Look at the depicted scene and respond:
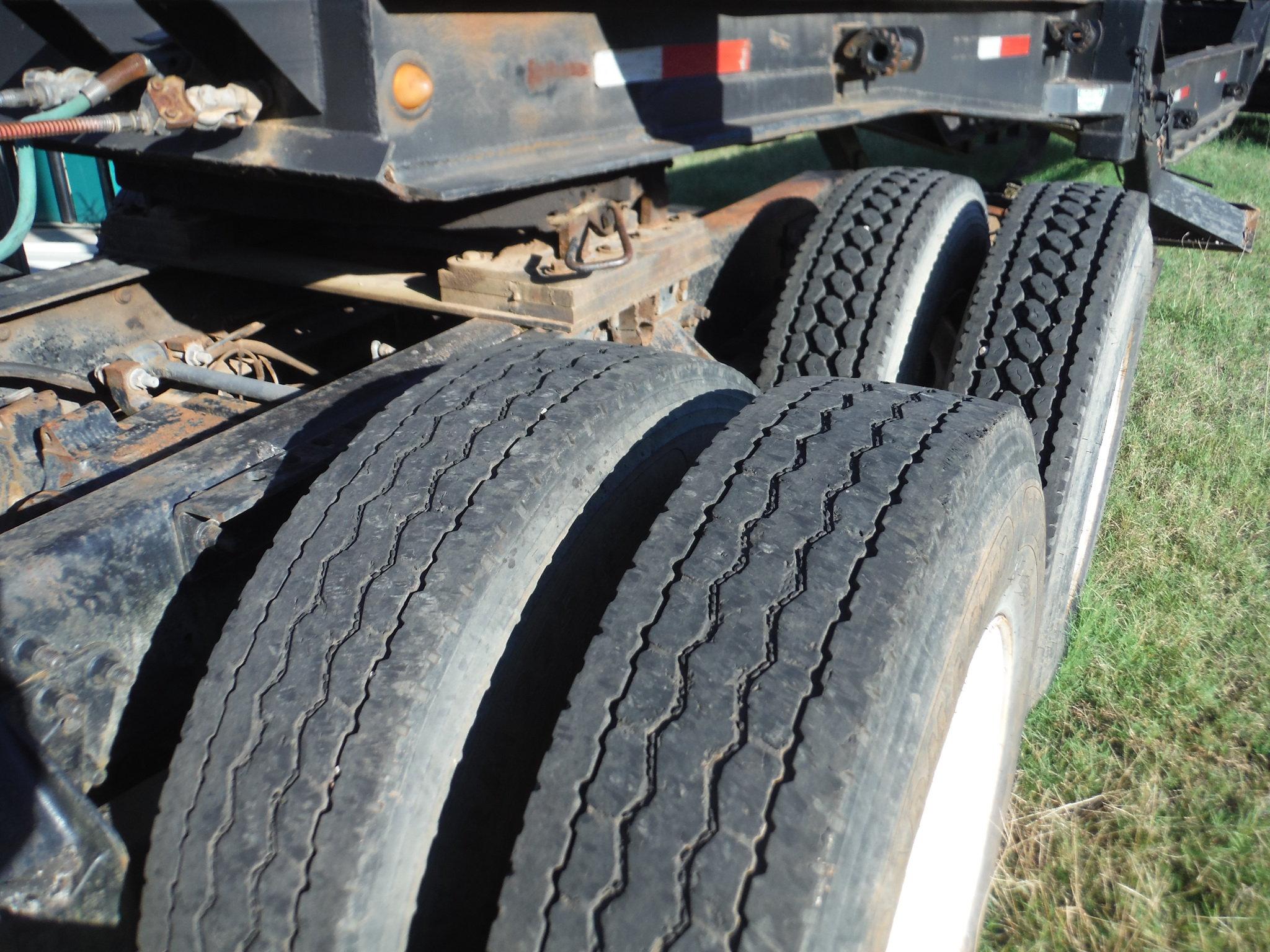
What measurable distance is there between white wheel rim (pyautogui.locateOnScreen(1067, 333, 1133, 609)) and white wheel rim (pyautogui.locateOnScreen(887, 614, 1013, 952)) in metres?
1.00

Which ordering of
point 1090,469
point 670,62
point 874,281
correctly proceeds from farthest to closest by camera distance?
point 874,281
point 1090,469
point 670,62

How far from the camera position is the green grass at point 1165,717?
2.24m

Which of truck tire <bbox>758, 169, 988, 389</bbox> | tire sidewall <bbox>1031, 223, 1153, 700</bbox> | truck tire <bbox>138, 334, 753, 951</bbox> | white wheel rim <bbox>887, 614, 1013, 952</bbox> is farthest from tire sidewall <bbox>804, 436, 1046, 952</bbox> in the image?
truck tire <bbox>758, 169, 988, 389</bbox>

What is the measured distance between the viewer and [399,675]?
1417 millimetres

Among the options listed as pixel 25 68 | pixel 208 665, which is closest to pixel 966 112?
pixel 25 68

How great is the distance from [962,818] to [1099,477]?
1.72 m

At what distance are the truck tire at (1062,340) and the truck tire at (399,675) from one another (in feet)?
4.39

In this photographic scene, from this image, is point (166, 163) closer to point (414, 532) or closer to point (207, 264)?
point (207, 264)

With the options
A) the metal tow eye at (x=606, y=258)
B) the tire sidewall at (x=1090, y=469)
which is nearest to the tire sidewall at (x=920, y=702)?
the tire sidewall at (x=1090, y=469)

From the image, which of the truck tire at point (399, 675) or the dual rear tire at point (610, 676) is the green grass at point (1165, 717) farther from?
the truck tire at point (399, 675)

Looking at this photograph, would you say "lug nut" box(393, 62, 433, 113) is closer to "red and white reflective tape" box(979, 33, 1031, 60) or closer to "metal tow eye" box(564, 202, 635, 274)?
"metal tow eye" box(564, 202, 635, 274)

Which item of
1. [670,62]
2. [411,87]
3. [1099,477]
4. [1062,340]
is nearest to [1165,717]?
[1099,477]

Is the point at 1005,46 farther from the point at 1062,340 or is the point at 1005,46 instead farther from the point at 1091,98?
the point at 1062,340

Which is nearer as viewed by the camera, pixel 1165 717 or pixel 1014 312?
pixel 1165 717
